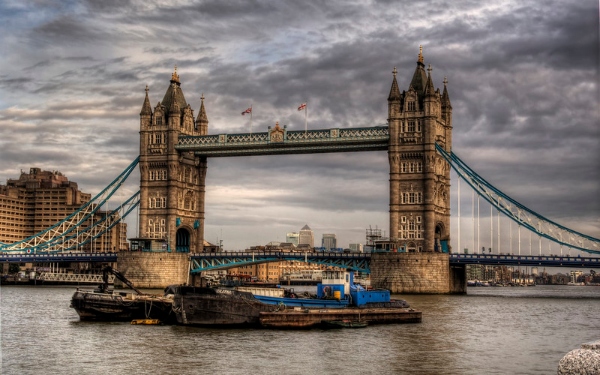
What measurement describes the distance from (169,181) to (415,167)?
127ft

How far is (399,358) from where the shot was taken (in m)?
43.6

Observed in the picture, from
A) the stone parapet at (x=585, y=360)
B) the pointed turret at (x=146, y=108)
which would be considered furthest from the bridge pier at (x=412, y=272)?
the stone parapet at (x=585, y=360)

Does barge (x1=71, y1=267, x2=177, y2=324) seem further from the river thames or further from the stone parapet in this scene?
the stone parapet

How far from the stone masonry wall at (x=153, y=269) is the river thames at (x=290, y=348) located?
171 ft

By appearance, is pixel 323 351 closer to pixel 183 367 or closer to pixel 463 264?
pixel 183 367

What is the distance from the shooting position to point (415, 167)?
113m

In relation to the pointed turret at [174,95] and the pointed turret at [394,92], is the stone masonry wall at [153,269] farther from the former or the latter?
the pointed turret at [394,92]

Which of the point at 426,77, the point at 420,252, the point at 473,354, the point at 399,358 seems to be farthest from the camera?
the point at 426,77

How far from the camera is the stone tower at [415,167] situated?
112 m

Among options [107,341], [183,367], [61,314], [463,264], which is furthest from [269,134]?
[183,367]

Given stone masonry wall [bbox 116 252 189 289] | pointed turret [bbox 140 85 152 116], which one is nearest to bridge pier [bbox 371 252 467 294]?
stone masonry wall [bbox 116 252 189 289]

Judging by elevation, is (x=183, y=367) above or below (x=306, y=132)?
below

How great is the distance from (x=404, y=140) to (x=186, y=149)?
35.2 metres

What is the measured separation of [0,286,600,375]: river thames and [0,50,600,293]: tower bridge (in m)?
40.2
